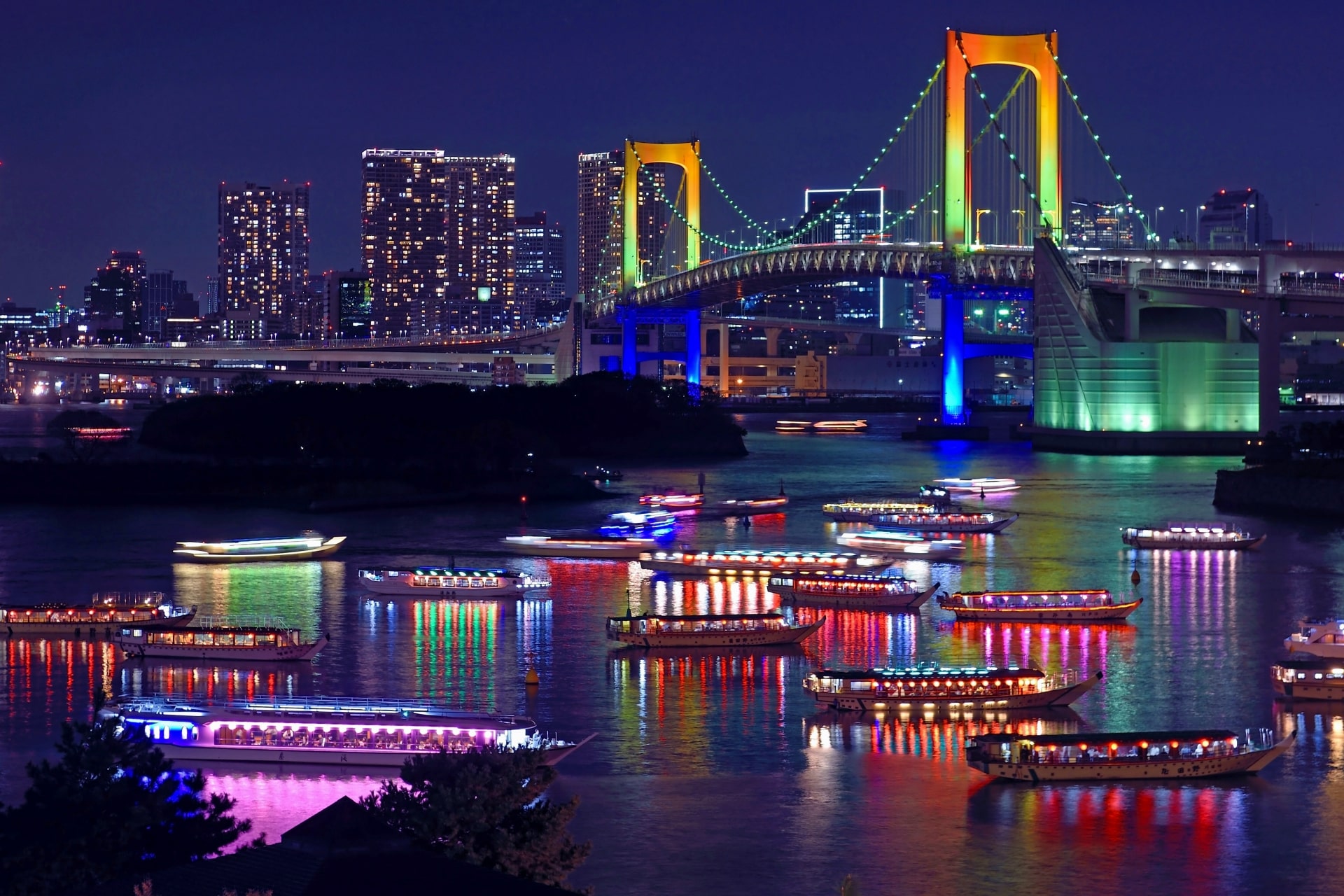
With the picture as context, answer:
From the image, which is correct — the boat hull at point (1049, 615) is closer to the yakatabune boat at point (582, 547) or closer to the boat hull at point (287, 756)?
the yakatabune boat at point (582, 547)

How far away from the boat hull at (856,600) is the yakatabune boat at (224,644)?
4.78m

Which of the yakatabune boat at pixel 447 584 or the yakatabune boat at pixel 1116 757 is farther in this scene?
the yakatabune boat at pixel 447 584

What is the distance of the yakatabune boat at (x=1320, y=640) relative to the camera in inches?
564

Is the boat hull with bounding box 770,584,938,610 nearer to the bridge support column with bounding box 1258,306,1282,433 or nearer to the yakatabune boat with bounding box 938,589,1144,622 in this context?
the yakatabune boat with bounding box 938,589,1144,622

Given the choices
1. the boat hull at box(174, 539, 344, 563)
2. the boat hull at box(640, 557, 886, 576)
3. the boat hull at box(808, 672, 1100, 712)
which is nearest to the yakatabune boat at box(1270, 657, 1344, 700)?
the boat hull at box(808, 672, 1100, 712)

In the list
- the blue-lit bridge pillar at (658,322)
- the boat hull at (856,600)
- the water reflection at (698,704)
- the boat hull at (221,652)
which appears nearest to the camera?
the water reflection at (698,704)

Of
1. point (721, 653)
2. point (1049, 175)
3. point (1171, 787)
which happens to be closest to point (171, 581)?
point (721, 653)

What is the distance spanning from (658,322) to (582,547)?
3984cm

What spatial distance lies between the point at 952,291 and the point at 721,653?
31.0 meters

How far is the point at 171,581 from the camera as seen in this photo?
1912cm

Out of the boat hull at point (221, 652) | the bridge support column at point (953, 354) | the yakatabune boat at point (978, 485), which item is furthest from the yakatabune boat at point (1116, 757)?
the bridge support column at point (953, 354)

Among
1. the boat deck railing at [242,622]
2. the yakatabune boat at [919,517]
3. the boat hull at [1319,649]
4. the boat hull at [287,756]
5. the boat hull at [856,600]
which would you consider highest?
the yakatabune boat at [919,517]

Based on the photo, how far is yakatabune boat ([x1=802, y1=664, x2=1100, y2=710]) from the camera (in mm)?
12445

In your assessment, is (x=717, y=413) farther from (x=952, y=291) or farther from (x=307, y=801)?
(x=307, y=801)
